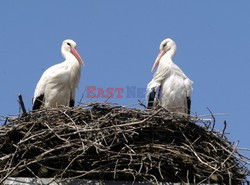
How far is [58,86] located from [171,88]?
4.09 ft

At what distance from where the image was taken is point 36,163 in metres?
6.66

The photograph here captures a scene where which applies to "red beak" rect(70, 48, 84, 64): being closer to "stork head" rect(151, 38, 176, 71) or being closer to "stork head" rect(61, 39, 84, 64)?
"stork head" rect(61, 39, 84, 64)

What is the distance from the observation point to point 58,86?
901 centimetres

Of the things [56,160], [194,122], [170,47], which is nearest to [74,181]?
[56,160]

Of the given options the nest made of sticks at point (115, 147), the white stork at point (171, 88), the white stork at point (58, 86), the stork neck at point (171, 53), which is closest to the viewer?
the nest made of sticks at point (115, 147)

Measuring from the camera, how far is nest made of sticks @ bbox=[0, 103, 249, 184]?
6.58m

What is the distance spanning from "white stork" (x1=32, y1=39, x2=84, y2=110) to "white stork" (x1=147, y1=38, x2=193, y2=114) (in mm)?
878

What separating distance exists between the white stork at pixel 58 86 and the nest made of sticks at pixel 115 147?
6.12 ft

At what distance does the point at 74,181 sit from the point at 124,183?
0.40 m

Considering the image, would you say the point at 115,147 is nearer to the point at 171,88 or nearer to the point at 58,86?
the point at 171,88

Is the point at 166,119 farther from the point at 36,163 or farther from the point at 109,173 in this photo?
the point at 36,163

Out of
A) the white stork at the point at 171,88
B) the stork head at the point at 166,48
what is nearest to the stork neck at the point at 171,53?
the stork head at the point at 166,48

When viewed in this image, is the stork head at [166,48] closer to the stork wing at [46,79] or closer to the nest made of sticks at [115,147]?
the stork wing at [46,79]

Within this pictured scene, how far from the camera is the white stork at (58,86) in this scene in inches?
353
